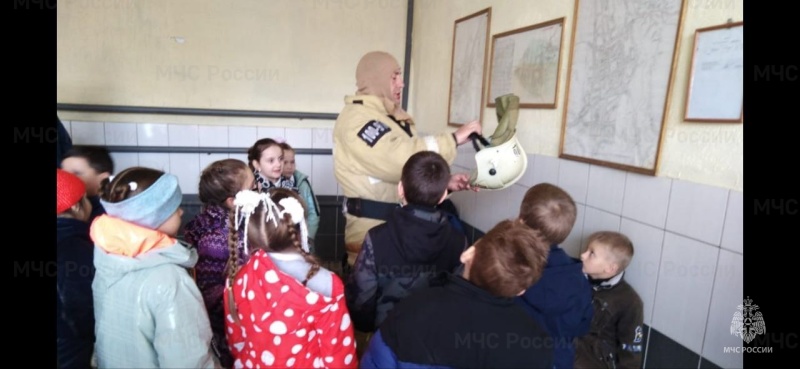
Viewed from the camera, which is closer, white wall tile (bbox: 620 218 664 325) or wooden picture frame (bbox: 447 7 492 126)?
white wall tile (bbox: 620 218 664 325)

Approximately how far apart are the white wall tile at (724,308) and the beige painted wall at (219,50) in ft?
8.08

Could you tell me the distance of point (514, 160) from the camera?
1659mm

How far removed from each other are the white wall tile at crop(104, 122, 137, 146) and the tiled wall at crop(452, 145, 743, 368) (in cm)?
262

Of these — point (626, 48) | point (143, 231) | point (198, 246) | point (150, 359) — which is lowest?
point (150, 359)

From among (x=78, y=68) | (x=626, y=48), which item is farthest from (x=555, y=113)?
(x=78, y=68)

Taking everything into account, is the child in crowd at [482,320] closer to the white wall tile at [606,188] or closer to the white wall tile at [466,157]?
the white wall tile at [606,188]

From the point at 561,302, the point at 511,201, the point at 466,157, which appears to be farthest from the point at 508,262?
the point at 466,157

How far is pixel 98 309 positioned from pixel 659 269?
167 centimetres

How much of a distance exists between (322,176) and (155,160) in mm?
1084

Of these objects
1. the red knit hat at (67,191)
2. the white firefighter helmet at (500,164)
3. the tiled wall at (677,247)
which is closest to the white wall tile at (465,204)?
the tiled wall at (677,247)

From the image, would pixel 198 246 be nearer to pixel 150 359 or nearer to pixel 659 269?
→ pixel 150 359

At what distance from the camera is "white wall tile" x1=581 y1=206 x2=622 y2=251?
1730mm

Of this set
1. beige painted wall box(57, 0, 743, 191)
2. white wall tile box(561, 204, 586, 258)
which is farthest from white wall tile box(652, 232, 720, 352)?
beige painted wall box(57, 0, 743, 191)

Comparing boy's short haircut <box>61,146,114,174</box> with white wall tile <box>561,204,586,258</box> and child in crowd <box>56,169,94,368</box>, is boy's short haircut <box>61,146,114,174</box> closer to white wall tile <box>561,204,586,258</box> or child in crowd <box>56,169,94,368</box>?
child in crowd <box>56,169,94,368</box>
